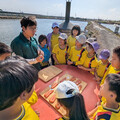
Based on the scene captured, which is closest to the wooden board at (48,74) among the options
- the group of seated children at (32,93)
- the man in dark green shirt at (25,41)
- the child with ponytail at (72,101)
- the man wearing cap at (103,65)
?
the man in dark green shirt at (25,41)

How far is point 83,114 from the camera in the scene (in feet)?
2.77

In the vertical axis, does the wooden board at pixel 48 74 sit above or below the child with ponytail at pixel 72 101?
below

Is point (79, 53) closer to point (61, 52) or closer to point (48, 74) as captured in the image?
point (61, 52)

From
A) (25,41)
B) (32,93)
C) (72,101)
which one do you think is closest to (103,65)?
(72,101)

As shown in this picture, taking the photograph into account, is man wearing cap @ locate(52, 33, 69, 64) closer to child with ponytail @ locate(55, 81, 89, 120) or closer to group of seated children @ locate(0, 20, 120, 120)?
group of seated children @ locate(0, 20, 120, 120)

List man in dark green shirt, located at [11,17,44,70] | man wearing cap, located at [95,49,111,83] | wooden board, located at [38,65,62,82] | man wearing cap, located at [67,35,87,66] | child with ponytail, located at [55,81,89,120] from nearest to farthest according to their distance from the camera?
child with ponytail, located at [55,81,89,120], man in dark green shirt, located at [11,17,44,70], wooden board, located at [38,65,62,82], man wearing cap, located at [95,49,111,83], man wearing cap, located at [67,35,87,66]

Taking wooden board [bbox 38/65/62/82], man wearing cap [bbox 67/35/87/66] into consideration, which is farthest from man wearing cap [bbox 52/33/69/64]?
wooden board [bbox 38/65/62/82]

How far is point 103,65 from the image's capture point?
2020 millimetres

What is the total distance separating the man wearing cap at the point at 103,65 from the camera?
193cm

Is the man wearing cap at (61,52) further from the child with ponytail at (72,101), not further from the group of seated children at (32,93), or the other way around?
the child with ponytail at (72,101)

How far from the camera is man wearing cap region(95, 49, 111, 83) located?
6.35ft

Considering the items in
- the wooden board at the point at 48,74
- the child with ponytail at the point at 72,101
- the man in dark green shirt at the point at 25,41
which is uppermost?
the man in dark green shirt at the point at 25,41

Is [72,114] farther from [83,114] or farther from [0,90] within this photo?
[0,90]

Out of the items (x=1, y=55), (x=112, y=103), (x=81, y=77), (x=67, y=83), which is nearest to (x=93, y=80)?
(x=81, y=77)
